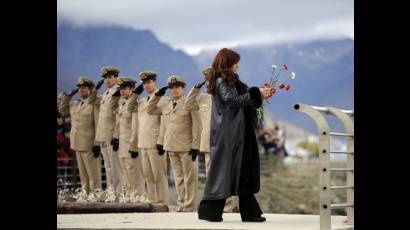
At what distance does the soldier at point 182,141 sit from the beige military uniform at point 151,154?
1.49 ft

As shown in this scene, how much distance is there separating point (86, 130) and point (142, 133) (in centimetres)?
177

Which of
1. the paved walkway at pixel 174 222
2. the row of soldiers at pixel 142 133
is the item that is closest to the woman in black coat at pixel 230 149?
the paved walkway at pixel 174 222

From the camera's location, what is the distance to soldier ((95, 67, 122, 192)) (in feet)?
55.0

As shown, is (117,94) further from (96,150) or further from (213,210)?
(213,210)

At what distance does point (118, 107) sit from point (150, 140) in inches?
45.5

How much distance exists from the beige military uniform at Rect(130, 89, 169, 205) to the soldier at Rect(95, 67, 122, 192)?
2.13 ft

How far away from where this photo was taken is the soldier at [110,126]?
16.8m

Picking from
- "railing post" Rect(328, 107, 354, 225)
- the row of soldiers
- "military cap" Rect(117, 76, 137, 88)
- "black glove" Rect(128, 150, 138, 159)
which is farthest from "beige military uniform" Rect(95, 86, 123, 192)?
"railing post" Rect(328, 107, 354, 225)

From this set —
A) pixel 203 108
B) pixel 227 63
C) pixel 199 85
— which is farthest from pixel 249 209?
pixel 203 108

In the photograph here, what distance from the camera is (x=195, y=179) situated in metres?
15.4

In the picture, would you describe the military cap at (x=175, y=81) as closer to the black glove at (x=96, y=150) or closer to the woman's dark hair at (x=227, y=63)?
the black glove at (x=96, y=150)

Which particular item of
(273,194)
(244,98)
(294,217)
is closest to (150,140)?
(294,217)
